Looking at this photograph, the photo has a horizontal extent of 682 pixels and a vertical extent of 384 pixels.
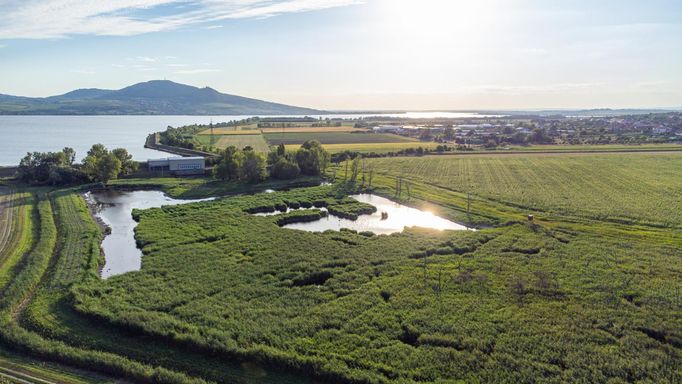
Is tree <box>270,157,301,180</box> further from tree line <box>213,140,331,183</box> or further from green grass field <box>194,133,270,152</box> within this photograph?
green grass field <box>194,133,270,152</box>

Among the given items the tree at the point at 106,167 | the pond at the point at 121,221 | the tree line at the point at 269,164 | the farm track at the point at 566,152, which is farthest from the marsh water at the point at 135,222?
the farm track at the point at 566,152

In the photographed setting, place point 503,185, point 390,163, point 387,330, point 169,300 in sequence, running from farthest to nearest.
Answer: point 390,163 → point 503,185 → point 169,300 → point 387,330

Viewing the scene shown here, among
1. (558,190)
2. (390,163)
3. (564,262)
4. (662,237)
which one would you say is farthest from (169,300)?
(390,163)

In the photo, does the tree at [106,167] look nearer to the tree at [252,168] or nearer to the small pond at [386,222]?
the tree at [252,168]

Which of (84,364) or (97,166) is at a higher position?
(97,166)

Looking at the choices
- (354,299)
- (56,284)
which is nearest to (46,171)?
(56,284)

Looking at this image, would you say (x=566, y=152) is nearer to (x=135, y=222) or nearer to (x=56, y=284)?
(x=135, y=222)

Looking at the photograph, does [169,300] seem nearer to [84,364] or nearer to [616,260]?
[84,364]
